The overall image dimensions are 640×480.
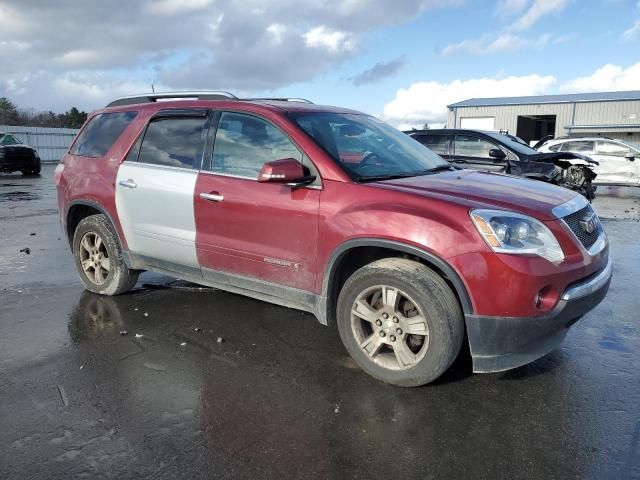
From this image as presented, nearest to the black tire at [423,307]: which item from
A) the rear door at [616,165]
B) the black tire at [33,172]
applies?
the rear door at [616,165]

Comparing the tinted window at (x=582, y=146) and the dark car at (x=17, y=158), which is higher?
the tinted window at (x=582, y=146)

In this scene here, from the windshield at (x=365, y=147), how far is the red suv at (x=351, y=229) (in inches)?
0.7

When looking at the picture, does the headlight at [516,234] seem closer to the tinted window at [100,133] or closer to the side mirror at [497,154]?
the tinted window at [100,133]

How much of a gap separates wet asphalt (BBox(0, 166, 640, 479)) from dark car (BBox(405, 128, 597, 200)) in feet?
15.2

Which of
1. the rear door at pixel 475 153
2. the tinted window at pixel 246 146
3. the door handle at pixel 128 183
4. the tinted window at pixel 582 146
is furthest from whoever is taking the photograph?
the tinted window at pixel 582 146

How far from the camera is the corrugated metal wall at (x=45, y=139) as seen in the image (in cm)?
3412

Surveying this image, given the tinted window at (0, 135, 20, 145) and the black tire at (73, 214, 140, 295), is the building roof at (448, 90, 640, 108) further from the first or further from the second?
the black tire at (73, 214, 140, 295)

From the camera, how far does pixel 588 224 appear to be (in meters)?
3.54

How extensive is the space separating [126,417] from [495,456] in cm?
201

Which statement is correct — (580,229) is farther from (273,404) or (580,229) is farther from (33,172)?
(33,172)

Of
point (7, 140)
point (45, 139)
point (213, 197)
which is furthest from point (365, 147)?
point (45, 139)

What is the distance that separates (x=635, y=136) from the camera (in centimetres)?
4306

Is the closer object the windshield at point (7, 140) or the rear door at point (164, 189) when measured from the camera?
the rear door at point (164, 189)

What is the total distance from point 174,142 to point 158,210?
59 centimetres
